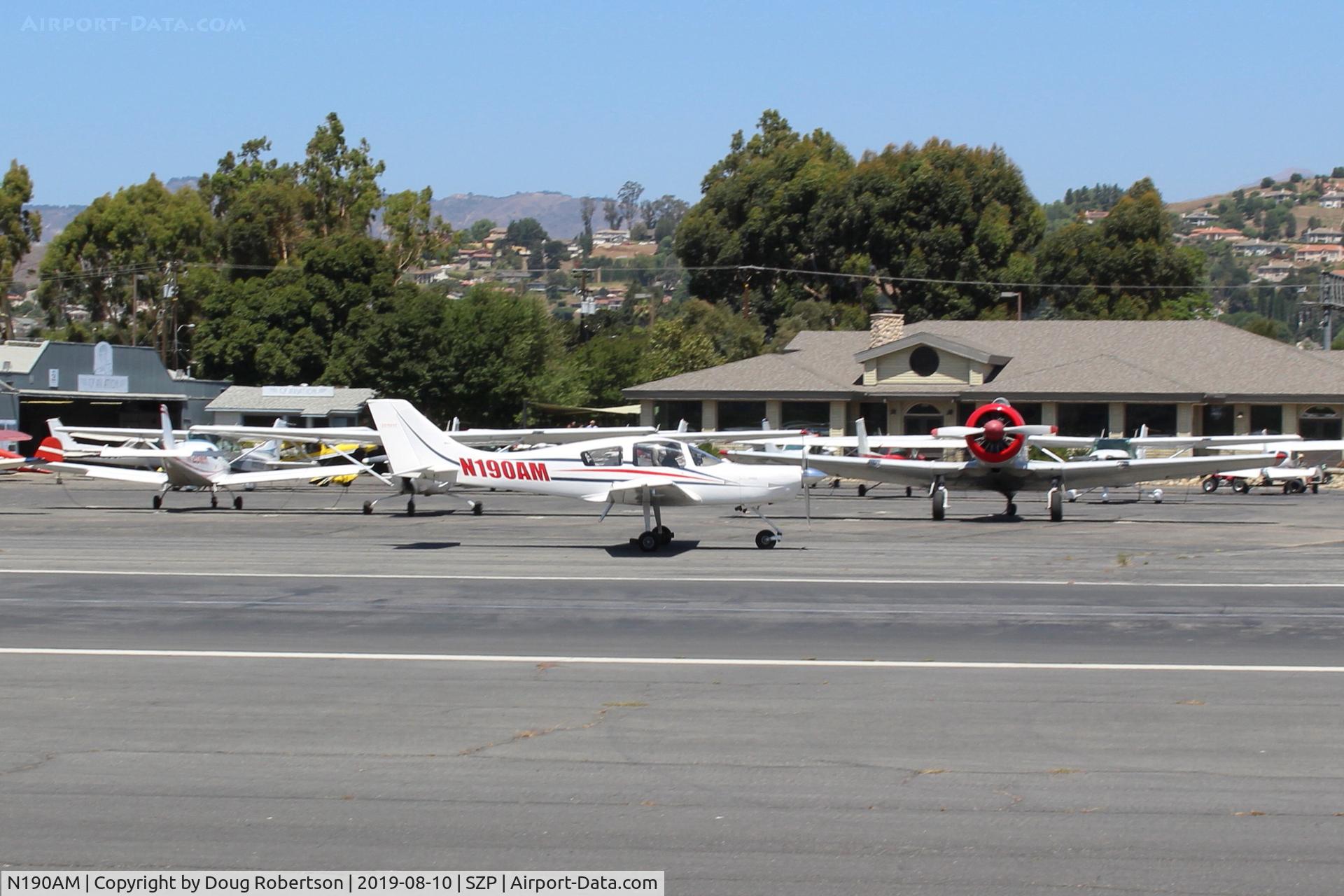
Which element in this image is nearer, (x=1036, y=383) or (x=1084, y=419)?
(x=1084, y=419)

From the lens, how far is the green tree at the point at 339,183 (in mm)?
92188

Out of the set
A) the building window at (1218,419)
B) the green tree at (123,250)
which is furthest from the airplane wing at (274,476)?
the green tree at (123,250)

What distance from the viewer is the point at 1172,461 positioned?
31.1m

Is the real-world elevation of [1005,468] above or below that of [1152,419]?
below

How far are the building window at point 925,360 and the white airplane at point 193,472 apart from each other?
26.1 m

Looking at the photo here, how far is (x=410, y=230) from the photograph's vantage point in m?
89.5

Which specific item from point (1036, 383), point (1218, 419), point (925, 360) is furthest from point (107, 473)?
point (1218, 419)

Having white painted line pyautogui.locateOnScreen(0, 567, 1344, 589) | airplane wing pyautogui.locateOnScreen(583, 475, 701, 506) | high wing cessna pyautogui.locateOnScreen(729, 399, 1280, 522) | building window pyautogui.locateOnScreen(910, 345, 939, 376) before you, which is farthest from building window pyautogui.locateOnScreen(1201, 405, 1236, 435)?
white painted line pyautogui.locateOnScreen(0, 567, 1344, 589)

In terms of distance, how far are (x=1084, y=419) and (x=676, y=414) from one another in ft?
55.3

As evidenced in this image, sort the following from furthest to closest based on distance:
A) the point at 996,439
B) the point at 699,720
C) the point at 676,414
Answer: the point at 676,414 < the point at 996,439 < the point at 699,720

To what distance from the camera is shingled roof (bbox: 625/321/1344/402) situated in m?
50.2

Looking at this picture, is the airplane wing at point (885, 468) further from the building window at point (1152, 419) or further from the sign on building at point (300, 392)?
the sign on building at point (300, 392)

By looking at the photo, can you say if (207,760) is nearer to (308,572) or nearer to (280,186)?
(308,572)

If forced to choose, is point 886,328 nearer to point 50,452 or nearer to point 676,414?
point 676,414
